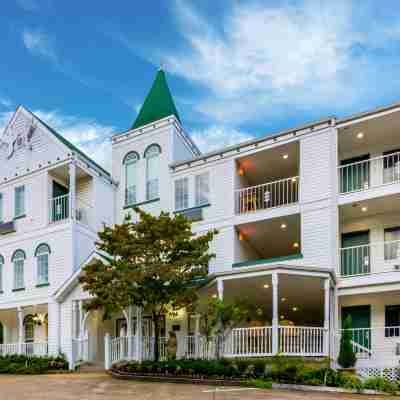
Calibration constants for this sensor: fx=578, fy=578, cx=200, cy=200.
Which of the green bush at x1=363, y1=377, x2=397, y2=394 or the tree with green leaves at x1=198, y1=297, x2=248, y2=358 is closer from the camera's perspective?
the green bush at x1=363, y1=377, x2=397, y2=394

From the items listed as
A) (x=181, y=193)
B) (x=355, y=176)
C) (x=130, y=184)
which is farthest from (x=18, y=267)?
(x=355, y=176)

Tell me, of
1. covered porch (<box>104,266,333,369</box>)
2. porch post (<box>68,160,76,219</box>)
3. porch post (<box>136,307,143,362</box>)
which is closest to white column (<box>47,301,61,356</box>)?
covered porch (<box>104,266,333,369</box>)

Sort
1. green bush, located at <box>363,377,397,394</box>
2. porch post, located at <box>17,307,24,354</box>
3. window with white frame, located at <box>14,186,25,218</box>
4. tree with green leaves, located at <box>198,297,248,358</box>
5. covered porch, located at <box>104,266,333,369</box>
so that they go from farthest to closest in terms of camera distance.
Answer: window with white frame, located at <box>14,186,25,218</box> → porch post, located at <box>17,307,24,354</box> → covered porch, located at <box>104,266,333,369</box> → tree with green leaves, located at <box>198,297,248,358</box> → green bush, located at <box>363,377,397,394</box>

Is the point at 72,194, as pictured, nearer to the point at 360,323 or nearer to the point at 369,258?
the point at 369,258

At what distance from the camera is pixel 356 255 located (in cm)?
2231

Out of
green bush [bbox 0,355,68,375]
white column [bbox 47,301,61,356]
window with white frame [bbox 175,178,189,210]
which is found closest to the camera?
green bush [bbox 0,355,68,375]

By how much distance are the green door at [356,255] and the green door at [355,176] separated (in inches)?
72.2

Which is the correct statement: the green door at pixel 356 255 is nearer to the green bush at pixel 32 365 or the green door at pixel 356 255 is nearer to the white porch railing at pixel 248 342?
the white porch railing at pixel 248 342

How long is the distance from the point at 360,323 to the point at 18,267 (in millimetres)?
16457

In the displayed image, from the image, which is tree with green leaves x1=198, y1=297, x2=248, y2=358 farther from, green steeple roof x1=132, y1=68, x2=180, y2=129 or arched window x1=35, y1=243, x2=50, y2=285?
green steeple roof x1=132, y1=68, x2=180, y2=129

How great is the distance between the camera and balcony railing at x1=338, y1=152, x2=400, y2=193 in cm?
2234

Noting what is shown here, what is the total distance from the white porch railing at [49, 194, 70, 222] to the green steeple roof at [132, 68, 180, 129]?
5123 millimetres

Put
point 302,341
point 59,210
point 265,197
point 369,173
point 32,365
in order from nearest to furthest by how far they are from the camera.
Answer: point 302,341
point 369,173
point 32,365
point 265,197
point 59,210

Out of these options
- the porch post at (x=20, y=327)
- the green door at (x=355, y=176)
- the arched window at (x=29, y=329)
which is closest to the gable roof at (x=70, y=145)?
the porch post at (x=20, y=327)
